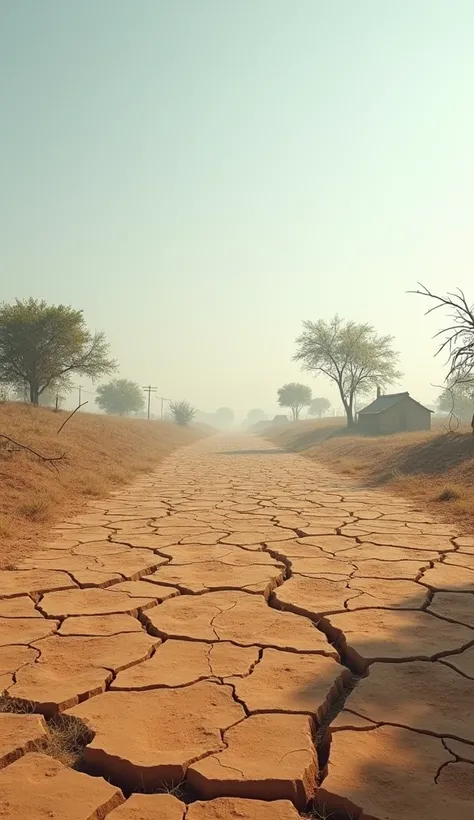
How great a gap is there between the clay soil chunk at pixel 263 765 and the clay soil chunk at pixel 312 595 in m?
1.18

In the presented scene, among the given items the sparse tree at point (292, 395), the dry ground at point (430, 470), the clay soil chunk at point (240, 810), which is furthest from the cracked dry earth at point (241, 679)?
the sparse tree at point (292, 395)

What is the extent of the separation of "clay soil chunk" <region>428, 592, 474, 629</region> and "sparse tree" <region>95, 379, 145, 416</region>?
2239 inches

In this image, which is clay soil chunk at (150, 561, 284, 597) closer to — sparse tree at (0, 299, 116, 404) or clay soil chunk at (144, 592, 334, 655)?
clay soil chunk at (144, 592, 334, 655)

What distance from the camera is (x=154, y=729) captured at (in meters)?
1.91

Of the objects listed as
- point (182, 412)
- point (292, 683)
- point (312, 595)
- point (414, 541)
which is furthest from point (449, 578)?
point (182, 412)

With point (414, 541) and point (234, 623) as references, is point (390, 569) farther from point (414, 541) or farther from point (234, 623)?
point (234, 623)

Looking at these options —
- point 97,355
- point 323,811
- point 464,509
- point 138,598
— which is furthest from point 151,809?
point 97,355

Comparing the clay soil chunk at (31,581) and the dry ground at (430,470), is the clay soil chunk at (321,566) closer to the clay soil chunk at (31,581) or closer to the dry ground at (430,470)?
the clay soil chunk at (31,581)

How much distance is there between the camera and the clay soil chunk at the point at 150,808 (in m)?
1.48

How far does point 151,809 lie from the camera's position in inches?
59.6

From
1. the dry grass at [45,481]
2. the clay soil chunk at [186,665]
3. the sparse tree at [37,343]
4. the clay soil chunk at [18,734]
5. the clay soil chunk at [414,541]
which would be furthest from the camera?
the sparse tree at [37,343]

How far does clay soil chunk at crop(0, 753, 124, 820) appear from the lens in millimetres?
1491

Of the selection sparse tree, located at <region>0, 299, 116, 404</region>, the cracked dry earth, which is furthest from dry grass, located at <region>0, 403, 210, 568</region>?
sparse tree, located at <region>0, 299, 116, 404</region>

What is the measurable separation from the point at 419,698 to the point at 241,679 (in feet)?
2.32
